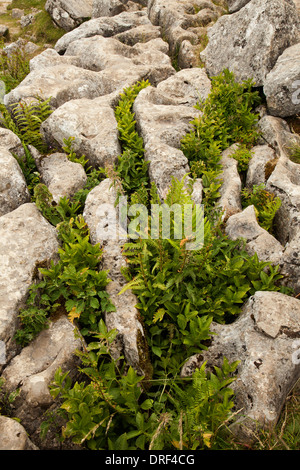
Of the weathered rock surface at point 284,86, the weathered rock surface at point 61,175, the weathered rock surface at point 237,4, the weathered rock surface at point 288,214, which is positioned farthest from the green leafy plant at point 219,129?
the weathered rock surface at point 237,4

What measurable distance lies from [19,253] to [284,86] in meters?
8.78

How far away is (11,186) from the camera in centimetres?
786

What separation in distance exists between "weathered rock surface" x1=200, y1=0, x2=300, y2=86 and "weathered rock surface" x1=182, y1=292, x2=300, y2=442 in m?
7.99

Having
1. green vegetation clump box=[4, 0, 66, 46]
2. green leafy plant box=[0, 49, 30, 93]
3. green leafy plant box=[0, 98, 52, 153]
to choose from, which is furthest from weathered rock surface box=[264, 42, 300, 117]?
green vegetation clump box=[4, 0, 66, 46]

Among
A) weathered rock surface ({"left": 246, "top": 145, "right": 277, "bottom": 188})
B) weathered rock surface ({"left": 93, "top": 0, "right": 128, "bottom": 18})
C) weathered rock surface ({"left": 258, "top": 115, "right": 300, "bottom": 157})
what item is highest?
weathered rock surface ({"left": 93, "top": 0, "right": 128, "bottom": 18})

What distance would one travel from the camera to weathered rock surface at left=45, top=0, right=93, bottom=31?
2256 cm

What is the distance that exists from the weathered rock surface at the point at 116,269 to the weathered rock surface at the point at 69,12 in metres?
20.9

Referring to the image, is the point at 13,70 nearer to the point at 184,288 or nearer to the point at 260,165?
the point at 260,165

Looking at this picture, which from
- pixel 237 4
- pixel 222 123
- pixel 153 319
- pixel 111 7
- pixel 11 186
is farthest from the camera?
pixel 111 7

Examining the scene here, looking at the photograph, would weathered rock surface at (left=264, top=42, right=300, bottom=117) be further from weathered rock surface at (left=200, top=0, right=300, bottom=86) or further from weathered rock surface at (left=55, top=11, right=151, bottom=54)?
weathered rock surface at (left=55, top=11, right=151, bottom=54)

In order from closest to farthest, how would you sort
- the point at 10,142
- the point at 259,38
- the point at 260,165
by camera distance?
1. the point at 10,142
2. the point at 260,165
3. the point at 259,38

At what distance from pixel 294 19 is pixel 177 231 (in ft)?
32.1

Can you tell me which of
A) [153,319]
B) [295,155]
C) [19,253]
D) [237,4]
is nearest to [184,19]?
[237,4]

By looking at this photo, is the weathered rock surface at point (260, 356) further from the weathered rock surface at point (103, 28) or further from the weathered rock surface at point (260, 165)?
the weathered rock surface at point (103, 28)
